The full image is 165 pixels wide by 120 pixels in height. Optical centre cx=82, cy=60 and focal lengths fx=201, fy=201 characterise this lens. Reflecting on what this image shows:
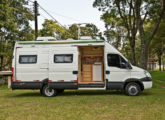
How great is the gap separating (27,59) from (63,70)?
2.10 m

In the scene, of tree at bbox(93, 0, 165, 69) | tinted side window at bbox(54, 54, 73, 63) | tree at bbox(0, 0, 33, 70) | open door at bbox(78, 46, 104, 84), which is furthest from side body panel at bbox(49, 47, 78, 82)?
tree at bbox(0, 0, 33, 70)

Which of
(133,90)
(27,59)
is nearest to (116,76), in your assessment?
(133,90)

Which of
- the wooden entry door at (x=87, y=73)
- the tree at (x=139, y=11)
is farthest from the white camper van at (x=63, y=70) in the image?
the tree at (x=139, y=11)

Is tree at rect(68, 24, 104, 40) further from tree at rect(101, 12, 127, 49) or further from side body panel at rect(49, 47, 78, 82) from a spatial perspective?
side body panel at rect(49, 47, 78, 82)

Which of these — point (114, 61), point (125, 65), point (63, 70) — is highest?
point (114, 61)

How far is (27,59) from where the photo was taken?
36.3 feet

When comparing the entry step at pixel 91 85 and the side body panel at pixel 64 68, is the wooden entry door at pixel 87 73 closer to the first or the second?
the entry step at pixel 91 85

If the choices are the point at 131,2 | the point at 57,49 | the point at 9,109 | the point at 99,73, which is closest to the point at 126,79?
the point at 99,73

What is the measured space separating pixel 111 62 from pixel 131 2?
33.7ft

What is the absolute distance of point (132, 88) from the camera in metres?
10.9

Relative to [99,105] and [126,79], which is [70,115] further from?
[126,79]

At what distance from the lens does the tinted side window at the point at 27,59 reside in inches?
435

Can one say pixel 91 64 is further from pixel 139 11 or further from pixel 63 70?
pixel 139 11

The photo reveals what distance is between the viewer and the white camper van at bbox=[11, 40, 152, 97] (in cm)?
1081
